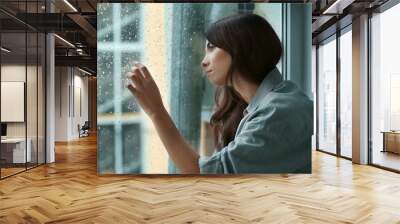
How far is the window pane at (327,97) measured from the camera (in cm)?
1034

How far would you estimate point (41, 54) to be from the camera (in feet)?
27.1

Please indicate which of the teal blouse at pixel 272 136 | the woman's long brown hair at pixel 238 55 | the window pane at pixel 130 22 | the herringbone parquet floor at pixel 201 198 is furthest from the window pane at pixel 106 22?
the teal blouse at pixel 272 136

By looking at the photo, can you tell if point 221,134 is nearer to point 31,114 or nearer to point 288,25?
point 288,25

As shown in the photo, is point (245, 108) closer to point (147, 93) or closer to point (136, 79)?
point (147, 93)

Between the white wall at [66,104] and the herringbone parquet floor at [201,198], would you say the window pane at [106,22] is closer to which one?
the herringbone parquet floor at [201,198]

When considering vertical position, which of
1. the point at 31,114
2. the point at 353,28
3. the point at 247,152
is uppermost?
the point at 353,28

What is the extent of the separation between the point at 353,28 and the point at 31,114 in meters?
7.02

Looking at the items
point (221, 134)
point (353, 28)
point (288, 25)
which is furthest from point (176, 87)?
point (353, 28)

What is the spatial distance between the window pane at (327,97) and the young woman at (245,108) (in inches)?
185

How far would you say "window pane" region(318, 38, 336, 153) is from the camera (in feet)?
33.9

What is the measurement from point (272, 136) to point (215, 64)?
54.4 inches

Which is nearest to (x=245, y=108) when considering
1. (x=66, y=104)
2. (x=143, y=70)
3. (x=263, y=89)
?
(x=263, y=89)

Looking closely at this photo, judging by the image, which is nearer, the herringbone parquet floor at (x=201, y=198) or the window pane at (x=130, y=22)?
the herringbone parquet floor at (x=201, y=198)

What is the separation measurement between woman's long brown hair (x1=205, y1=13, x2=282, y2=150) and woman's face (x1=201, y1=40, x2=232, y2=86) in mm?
65
